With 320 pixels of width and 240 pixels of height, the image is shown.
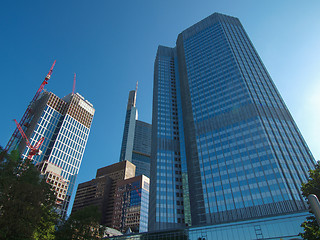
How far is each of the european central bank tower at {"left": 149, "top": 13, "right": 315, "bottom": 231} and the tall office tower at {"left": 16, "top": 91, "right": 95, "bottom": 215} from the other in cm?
8427

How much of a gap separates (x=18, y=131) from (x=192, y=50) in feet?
477

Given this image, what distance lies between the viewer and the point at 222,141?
9012cm

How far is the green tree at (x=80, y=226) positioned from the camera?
3538 cm

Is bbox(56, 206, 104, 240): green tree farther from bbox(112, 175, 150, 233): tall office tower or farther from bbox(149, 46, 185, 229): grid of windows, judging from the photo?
bbox(112, 175, 150, 233): tall office tower

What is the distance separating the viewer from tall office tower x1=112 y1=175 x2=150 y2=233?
143 metres

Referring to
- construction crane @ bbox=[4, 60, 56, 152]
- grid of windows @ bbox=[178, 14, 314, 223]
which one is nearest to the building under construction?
construction crane @ bbox=[4, 60, 56, 152]

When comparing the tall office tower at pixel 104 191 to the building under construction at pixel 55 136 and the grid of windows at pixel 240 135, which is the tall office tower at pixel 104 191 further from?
the grid of windows at pixel 240 135

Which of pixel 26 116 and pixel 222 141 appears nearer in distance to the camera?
pixel 222 141

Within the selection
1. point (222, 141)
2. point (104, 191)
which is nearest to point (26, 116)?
point (104, 191)

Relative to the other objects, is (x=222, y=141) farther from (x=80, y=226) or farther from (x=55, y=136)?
(x=55, y=136)

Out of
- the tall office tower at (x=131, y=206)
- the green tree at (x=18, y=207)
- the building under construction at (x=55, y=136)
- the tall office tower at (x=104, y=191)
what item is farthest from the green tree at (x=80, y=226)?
→ the tall office tower at (x=104, y=191)

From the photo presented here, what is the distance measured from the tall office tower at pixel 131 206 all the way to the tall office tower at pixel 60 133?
3637cm

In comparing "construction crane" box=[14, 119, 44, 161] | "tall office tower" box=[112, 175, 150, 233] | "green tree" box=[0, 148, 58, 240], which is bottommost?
"green tree" box=[0, 148, 58, 240]

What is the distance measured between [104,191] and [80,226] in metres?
147
